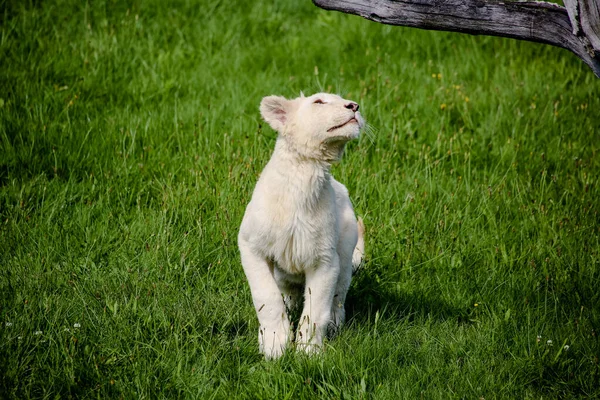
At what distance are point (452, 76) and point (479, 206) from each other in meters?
2.38

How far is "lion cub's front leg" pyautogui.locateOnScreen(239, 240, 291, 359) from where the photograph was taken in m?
4.06

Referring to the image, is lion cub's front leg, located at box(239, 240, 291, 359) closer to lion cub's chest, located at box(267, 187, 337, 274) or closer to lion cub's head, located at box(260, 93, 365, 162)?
lion cub's chest, located at box(267, 187, 337, 274)

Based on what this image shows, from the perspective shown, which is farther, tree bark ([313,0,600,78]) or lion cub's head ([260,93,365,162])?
lion cub's head ([260,93,365,162])

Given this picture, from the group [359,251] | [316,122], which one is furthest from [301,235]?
[359,251]

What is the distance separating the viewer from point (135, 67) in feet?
24.2

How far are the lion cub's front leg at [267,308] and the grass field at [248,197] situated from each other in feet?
0.35

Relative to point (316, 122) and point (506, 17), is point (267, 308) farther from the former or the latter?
point (506, 17)

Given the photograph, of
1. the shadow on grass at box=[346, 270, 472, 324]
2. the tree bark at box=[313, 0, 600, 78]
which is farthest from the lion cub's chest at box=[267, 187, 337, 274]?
the tree bark at box=[313, 0, 600, 78]

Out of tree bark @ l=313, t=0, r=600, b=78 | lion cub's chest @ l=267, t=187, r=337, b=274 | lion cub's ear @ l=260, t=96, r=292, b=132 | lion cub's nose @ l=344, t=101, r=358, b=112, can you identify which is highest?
tree bark @ l=313, t=0, r=600, b=78

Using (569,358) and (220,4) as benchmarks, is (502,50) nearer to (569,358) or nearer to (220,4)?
(220,4)

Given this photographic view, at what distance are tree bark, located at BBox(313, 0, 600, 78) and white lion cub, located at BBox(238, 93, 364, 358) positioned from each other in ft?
1.94

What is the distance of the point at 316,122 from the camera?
4.07 metres

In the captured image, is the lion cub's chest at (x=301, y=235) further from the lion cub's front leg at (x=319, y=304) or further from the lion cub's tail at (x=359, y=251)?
the lion cub's tail at (x=359, y=251)

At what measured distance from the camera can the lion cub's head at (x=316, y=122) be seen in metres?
4.04
